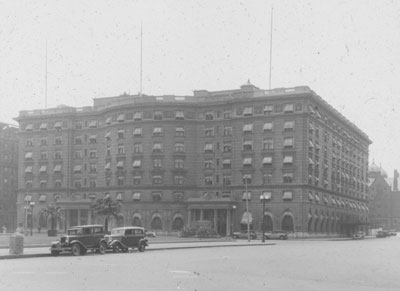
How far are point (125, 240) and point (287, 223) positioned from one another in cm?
5030

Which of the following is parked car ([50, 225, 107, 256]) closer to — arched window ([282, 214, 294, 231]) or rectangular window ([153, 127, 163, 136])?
arched window ([282, 214, 294, 231])

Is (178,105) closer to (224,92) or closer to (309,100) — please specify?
(224,92)

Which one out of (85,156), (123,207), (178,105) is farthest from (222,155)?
(85,156)

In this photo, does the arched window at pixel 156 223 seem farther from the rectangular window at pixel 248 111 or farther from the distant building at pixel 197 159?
the rectangular window at pixel 248 111

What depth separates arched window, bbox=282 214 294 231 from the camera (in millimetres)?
85250

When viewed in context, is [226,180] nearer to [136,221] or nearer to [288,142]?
[288,142]

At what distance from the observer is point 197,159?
9381 centimetres

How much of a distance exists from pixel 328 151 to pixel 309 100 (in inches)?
582

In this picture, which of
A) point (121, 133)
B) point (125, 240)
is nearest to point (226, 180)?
point (121, 133)

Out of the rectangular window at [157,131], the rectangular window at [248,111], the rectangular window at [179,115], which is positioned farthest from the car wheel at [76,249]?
the rectangular window at [179,115]

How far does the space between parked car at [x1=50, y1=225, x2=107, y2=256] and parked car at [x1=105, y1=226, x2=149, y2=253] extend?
149 cm

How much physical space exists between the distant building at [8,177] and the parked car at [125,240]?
86.6 meters

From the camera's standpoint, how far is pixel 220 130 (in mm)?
92625

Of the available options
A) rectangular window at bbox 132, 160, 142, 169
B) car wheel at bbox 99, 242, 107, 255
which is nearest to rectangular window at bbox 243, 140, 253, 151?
rectangular window at bbox 132, 160, 142, 169
